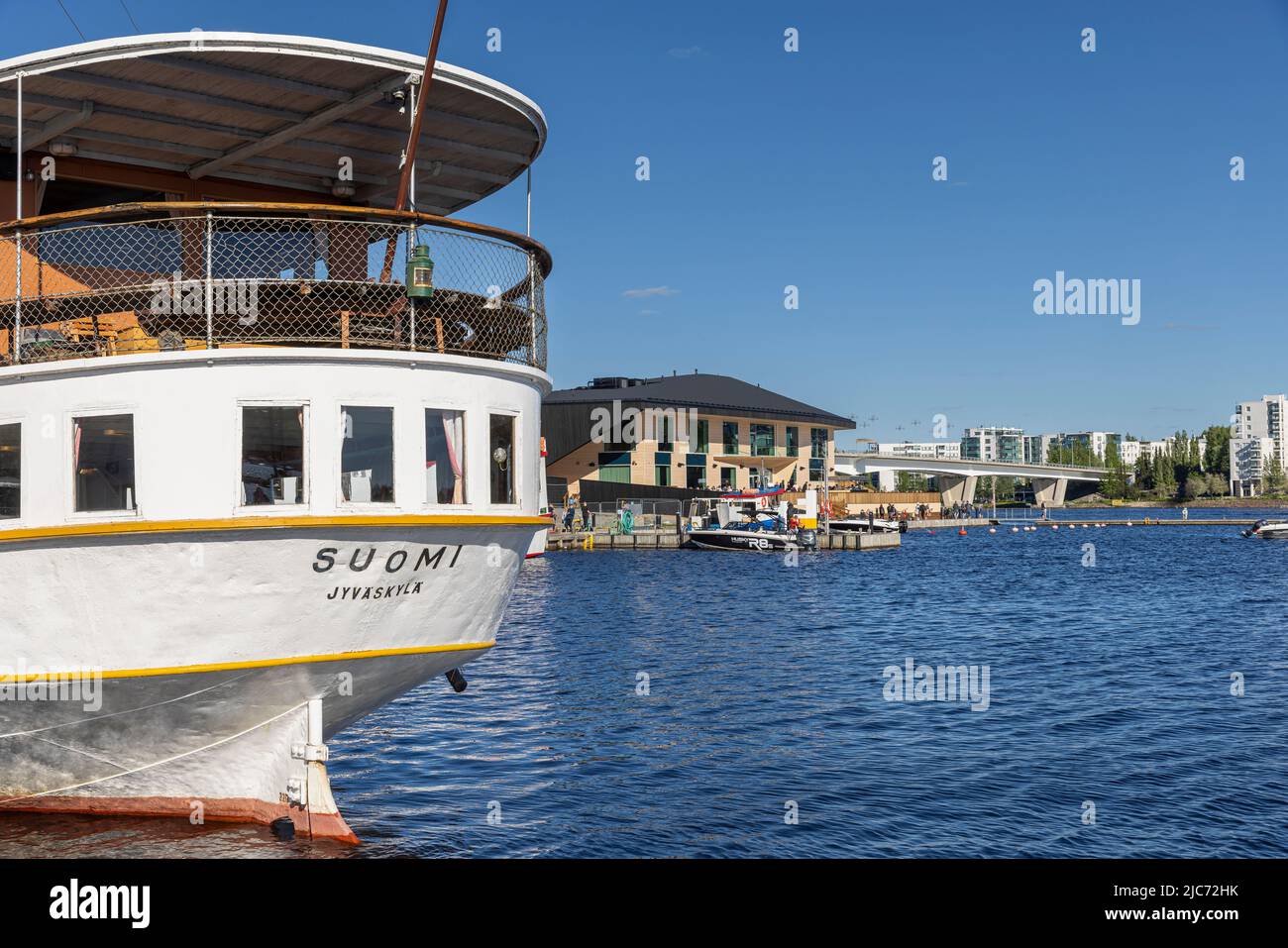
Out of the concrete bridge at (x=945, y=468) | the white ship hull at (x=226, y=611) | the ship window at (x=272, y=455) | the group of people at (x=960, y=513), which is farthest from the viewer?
the concrete bridge at (x=945, y=468)

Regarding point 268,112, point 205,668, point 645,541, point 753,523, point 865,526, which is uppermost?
point 268,112

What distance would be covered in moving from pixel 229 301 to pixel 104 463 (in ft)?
7.03

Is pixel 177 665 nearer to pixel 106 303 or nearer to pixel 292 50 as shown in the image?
pixel 106 303

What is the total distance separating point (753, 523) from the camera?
9231cm

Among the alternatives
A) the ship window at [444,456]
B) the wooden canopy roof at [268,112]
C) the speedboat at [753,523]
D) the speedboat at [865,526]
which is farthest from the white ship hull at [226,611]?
the speedboat at [865,526]

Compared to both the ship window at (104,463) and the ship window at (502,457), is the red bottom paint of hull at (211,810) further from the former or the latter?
the ship window at (502,457)

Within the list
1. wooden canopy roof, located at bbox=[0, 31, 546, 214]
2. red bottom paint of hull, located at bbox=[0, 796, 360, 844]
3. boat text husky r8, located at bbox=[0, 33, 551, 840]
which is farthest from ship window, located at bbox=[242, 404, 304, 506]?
wooden canopy roof, located at bbox=[0, 31, 546, 214]

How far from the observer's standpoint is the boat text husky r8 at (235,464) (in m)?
11.9

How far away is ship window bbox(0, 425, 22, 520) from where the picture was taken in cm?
1267

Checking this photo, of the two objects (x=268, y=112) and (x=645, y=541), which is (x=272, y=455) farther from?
(x=645, y=541)

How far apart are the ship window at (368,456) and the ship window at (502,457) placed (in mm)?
1283

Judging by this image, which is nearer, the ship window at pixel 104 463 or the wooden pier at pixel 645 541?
the ship window at pixel 104 463

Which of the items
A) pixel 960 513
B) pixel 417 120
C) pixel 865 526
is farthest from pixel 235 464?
pixel 960 513

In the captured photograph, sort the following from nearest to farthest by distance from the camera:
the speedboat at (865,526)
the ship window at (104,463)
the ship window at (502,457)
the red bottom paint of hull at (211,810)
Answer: the ship window at (104,463), the red bottom paint of hull at (211,810), the ship window at (502,457), the speedboat at (865,526)
